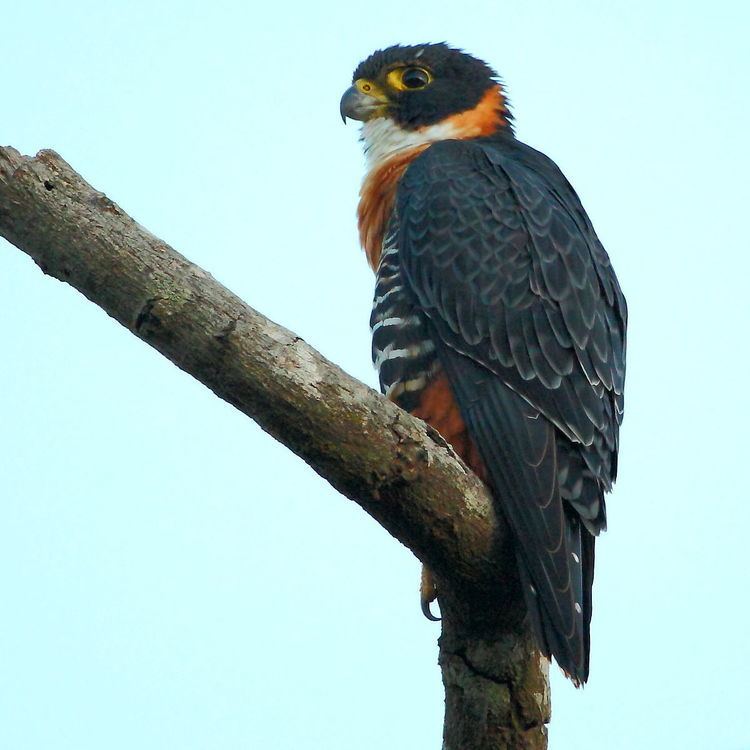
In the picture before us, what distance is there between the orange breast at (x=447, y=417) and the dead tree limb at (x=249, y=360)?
1.86 feet

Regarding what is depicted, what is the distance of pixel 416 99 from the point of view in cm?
497

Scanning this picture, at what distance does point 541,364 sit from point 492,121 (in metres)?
1.90

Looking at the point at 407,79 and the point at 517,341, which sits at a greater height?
the point at 407,79

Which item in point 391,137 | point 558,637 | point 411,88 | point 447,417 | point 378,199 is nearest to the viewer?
point 558,637

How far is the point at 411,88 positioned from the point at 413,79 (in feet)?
0.15

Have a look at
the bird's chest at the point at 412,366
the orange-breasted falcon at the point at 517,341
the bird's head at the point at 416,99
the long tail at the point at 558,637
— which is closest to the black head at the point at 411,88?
the bird's head at the point at 416,99

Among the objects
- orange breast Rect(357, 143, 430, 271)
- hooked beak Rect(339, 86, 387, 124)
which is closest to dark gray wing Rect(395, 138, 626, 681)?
orange breast Rect(357, 143, 430, 271)

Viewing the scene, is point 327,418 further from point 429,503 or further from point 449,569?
point 449,569

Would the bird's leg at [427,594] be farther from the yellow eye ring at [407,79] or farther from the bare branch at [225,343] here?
the yellow eye ring at [407,79]

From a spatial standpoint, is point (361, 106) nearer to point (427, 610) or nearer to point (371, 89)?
point (371, 89)

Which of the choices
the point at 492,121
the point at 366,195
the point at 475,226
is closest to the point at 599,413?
the point at 475,226

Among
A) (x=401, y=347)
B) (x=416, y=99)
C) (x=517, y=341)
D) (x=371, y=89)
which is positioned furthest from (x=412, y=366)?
(x=371, y=89)

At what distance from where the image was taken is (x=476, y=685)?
127 inches

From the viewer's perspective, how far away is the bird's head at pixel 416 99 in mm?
4934
